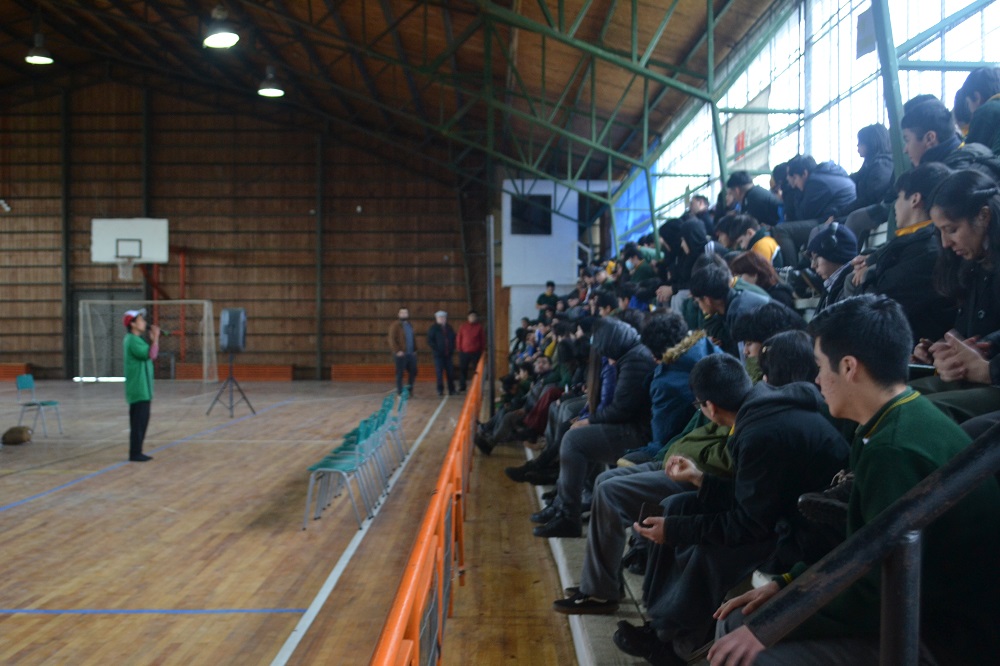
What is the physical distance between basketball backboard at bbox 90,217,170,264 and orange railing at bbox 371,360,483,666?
17.1 m

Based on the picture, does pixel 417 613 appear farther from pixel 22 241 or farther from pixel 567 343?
pixel 22 241

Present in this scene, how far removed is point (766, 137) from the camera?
29.4 ft

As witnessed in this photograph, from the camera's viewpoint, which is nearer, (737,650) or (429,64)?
(737,650)

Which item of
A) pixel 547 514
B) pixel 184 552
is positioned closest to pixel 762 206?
pixel 547 514

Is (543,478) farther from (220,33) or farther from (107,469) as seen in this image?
(220,33)

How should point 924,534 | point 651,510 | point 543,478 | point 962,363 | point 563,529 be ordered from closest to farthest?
1. point 924,534
2. point 962,363
3. point 651,510
4. point 563,529
5. point 543,478

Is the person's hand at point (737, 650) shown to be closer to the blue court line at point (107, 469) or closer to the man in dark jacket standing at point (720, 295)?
the man in dark jacket standing at point (720, 295)

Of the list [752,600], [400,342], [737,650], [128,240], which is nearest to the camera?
[737,650]

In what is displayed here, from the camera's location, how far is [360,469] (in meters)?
7.18

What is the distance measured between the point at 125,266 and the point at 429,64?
10164mm

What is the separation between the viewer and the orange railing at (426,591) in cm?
214

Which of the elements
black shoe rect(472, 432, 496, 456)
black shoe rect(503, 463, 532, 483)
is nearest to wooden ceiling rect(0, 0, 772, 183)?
black shoe rect(503, 463, 532, 483)

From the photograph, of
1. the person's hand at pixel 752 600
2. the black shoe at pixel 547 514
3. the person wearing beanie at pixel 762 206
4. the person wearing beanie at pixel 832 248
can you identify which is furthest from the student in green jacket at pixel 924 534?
the person wearing beanie at pixel 762 206

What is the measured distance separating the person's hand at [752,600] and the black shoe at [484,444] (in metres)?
7.44
